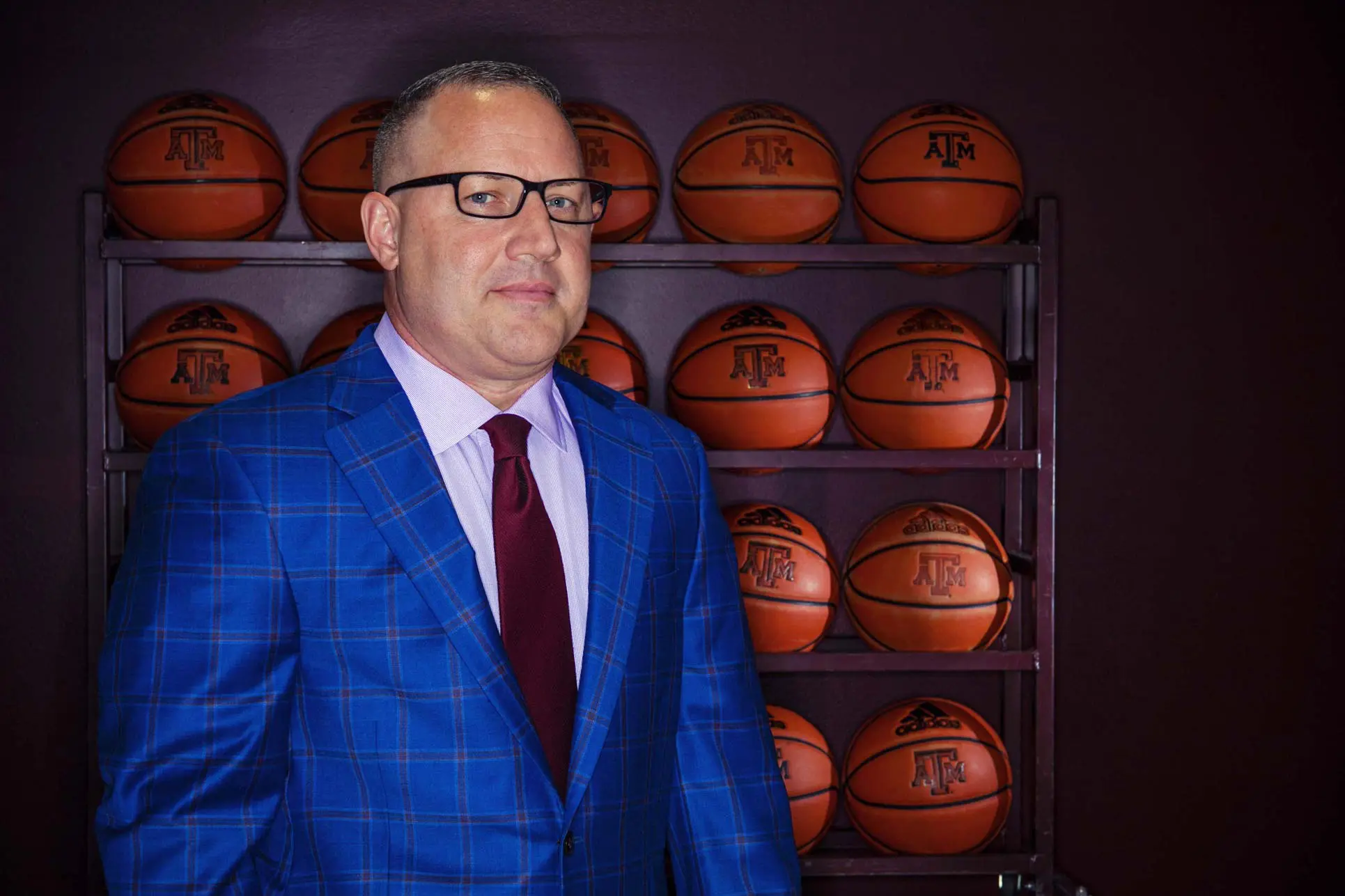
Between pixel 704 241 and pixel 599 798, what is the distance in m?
1.55

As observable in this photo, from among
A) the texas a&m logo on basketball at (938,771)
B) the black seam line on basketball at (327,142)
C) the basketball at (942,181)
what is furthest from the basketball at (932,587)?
the black seam line on basketball at (327,142)

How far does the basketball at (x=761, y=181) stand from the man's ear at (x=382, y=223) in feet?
4.19

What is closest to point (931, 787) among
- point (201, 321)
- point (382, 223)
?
point (382, 223)

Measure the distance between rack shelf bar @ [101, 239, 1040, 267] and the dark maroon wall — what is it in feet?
1.36

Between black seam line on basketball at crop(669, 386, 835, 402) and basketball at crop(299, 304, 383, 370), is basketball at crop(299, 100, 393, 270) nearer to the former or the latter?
basketball at crop(299, 304, 383, 370)

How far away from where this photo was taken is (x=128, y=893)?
106 cm

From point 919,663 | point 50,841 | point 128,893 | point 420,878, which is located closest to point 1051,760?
point 919,663

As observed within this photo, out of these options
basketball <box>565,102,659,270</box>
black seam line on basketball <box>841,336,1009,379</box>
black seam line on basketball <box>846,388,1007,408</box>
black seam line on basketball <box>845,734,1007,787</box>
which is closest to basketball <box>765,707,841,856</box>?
black seam line on basketball <box>845,734,1007,787</box>

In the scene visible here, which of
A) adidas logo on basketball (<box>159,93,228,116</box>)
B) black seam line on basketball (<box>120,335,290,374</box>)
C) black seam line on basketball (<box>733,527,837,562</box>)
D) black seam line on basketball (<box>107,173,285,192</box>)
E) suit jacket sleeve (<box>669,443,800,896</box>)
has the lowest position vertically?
suit jacket sleeve (<box>669,443,800,896</box>)

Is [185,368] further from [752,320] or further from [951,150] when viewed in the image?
[951,150]

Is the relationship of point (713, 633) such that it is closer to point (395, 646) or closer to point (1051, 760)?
point (395, 646)

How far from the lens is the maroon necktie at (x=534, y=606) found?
47.1 inches

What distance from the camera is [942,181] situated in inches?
96.7

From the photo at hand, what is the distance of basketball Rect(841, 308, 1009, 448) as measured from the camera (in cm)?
246
